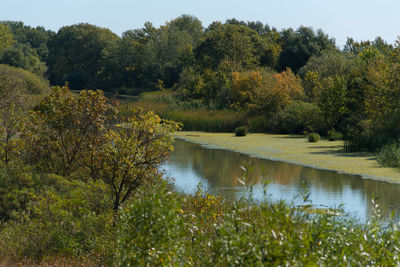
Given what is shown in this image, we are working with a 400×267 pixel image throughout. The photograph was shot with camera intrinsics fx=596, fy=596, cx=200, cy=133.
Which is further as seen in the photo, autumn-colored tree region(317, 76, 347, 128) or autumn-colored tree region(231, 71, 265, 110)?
autumn-colored tree region(231, 71, 265, 110)

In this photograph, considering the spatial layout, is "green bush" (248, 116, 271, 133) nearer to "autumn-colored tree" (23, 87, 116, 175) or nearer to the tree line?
the tree line

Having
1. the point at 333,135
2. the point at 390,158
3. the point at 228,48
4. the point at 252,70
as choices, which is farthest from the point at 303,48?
the point at 390,158

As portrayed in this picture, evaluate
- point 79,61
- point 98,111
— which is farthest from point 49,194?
point 79,61

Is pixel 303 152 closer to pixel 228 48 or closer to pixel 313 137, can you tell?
pixel 313 137

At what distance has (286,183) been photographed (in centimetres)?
1680

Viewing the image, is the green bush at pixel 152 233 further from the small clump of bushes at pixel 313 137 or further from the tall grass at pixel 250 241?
the small clump of bushes at pixel 313 137

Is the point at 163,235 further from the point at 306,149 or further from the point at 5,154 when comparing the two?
the point at 306,149

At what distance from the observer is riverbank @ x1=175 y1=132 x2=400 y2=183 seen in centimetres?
1834

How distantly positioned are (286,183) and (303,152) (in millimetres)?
6996

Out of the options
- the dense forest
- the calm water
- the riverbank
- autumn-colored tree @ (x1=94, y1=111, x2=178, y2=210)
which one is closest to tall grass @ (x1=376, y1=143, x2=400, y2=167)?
the dense forest

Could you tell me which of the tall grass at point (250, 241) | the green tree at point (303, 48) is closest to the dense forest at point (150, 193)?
the tall grass at point (250, 241)

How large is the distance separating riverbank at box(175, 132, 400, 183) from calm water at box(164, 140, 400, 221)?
1.98ft

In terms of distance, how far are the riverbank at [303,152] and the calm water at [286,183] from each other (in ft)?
1.98

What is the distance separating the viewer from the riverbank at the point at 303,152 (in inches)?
722
